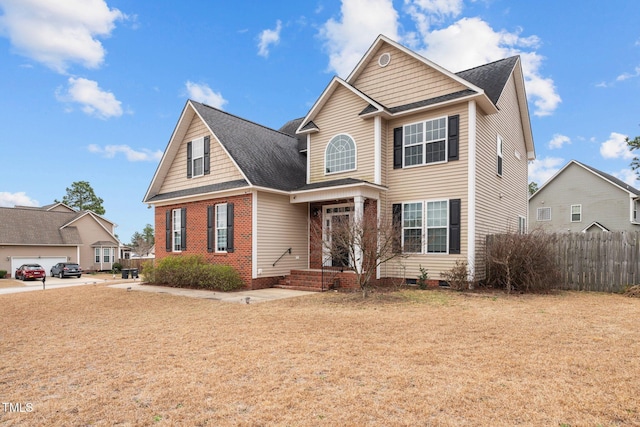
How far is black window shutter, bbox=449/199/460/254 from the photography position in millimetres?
12477

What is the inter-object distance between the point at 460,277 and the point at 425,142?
16.1ft

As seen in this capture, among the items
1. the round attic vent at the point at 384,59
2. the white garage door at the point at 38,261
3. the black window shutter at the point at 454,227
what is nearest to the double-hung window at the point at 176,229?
the round attic vent at the point at 384,59

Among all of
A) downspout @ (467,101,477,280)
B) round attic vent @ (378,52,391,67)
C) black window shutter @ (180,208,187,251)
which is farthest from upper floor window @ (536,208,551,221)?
black window shutter @ (180,208,187,251)

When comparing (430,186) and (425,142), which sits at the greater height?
(425,142)

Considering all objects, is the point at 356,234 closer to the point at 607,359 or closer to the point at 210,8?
the point at 607,359

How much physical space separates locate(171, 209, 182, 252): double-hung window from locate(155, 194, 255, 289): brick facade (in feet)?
0.79

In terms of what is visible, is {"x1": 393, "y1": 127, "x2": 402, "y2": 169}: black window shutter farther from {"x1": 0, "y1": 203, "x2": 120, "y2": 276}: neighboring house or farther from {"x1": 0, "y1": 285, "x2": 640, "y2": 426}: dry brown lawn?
{"x1": 0, "y1": 203, "x2": 120, "y2": 276}: neighboring house

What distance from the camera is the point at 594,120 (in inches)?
833

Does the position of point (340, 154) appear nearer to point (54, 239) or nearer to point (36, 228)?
point (54, 239)

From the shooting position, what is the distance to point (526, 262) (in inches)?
452

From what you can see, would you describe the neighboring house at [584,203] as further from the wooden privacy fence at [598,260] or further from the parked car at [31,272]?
the parked car at [31,272]

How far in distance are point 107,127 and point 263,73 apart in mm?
12032

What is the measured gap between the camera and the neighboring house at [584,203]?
86.9 feet

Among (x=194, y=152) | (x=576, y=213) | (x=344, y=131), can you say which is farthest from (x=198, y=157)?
(x=576, y=213)
